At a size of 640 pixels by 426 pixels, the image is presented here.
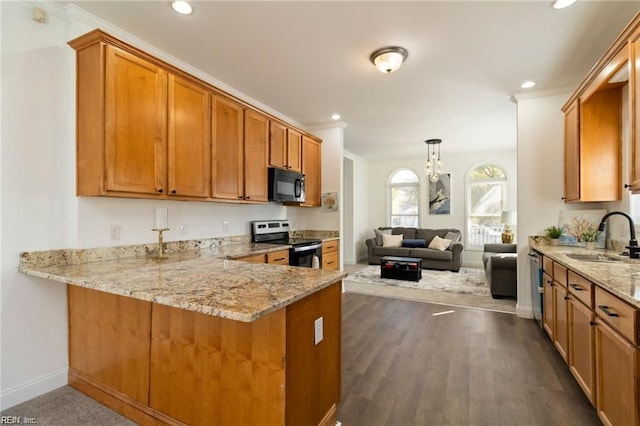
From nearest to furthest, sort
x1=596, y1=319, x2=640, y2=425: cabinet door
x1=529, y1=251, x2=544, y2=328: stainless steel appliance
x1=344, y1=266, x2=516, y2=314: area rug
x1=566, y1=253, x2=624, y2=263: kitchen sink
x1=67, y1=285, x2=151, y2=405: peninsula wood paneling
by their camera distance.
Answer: x1=596, y1=319, x2=640, y2=425: cabinet door
x1=67, y1=285, x2=151, y2=405: peninsula wood paneling
x1=566, y1=253, x2=624, y2=263: kitchen sink
x1=529, y1=251, x2=544, y2=328: stainless steel appliance
x1=344, y1=266, x2=516, y2=314: area rug

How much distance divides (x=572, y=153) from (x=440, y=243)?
3767 millimetres

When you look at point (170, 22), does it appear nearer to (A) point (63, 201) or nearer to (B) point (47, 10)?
(B) point (47, 10)

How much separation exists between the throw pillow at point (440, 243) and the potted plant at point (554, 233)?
10.4 ft

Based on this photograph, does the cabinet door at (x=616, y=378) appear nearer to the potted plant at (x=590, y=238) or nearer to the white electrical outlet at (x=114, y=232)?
the potted plant at (x=590, y=238)

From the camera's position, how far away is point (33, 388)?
6.60ft

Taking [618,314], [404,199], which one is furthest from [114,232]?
[404,199]

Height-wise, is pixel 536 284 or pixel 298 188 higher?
pixel 298 188

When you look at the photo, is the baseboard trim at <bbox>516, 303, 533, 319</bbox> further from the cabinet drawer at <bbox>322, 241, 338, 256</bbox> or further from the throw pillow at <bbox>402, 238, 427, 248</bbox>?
the throw pillow at <bbox>402, 238, 427, 248</bbox>

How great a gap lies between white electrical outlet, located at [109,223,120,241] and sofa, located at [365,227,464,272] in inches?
223

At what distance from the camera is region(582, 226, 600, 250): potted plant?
2.94 meters

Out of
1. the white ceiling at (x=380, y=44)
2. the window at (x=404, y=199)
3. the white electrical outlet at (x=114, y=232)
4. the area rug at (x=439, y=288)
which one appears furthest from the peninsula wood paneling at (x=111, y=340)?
the window at (x=404, y=199)

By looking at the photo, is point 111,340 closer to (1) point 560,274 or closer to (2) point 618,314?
(2) point 618,314

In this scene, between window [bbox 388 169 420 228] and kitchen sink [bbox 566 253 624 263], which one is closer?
kitchen sink [bbox 566 253 624 263]

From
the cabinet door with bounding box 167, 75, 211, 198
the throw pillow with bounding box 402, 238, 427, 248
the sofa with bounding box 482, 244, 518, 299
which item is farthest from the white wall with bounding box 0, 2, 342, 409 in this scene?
the throw pillow with bounding box 402, 238, 427, 248
